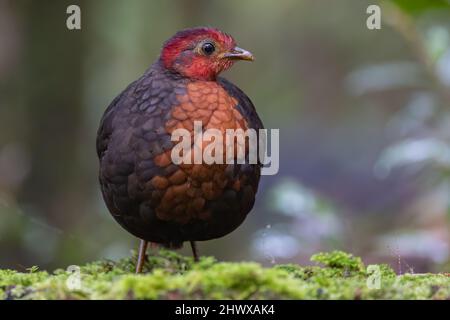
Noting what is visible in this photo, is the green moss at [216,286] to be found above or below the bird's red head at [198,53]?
below

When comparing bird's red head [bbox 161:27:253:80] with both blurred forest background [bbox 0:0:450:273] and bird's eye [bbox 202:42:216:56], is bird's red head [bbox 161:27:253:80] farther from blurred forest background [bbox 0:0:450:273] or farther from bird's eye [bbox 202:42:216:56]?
blurred forest background [bbox 0:0:450:273]

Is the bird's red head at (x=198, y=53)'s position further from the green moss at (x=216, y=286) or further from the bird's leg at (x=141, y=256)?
the green moss at (x=216, y=286)

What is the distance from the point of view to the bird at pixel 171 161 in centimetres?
323

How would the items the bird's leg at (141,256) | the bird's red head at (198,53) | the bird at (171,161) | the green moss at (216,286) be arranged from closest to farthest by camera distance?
the green moss at (216,286) < the bird at (171,161) < the bird's red head at (198,53) < the bird's leg at (141,256)

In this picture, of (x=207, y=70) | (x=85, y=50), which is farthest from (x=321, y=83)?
(x=207, y=70)

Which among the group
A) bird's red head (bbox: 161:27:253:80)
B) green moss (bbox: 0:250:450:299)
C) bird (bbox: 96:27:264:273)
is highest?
bird's red head (bbox: 161:27:253:80)

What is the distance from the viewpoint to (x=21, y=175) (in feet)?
22.0

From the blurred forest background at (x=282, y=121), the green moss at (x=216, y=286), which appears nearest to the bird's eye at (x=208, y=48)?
the blurred forest background at (x=282, y=121)

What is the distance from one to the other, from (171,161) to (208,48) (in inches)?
27.7

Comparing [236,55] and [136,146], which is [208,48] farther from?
[136,146]

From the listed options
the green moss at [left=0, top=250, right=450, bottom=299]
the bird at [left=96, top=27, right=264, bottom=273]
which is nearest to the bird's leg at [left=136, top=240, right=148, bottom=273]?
the bird at [left=96, top=27, right=264, bottom=273]

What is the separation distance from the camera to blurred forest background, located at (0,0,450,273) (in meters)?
5.28
